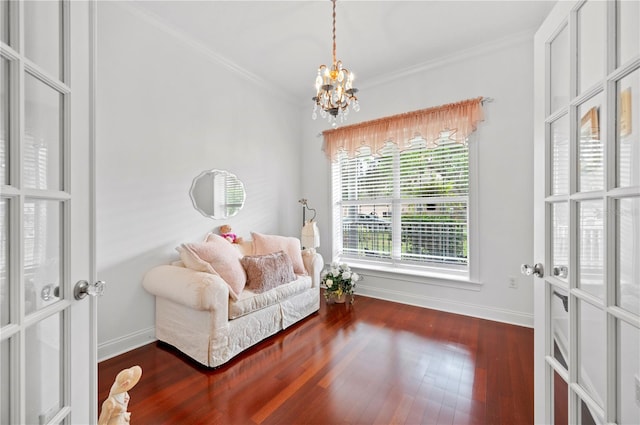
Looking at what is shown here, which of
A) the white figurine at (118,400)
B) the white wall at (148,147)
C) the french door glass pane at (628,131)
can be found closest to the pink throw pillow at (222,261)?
the white wall at (148,147)

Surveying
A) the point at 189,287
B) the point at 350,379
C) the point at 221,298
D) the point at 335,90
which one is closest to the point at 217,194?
the point at 189,287

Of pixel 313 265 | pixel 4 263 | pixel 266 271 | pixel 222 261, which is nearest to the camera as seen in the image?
pixel 4 263

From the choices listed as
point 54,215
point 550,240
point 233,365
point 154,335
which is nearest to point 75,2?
point 54,215

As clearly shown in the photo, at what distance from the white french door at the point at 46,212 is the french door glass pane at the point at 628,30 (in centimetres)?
152

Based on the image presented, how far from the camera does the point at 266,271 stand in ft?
8.00

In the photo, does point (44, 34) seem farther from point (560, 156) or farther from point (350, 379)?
point (350, 379)

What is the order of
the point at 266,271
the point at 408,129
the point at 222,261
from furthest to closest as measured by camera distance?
the point at 408,129
the point at 266,271
the point at 222,261

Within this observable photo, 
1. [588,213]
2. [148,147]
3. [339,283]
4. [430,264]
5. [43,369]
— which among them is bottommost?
[339,283]

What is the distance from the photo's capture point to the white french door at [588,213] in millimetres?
697

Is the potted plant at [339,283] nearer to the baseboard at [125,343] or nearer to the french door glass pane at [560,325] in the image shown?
the baseboard at [125,343]

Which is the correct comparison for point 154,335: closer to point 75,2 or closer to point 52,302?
point 52,302

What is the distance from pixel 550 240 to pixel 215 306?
1.94 meters

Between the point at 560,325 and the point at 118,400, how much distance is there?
5.47 ft

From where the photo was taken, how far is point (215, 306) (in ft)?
6.24
